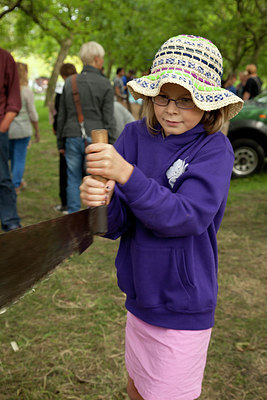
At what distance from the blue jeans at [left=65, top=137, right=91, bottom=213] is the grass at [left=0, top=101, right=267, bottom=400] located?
2.08 ft

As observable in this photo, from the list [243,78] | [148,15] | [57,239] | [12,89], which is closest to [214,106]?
[57,239]

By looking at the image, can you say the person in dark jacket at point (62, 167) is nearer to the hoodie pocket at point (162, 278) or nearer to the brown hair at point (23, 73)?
the brown hair at point (23, 73)

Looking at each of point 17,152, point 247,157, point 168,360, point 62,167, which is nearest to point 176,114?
point 168,360

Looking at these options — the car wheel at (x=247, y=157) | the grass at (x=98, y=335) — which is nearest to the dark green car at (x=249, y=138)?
the car wheel at (x=247, y=157)

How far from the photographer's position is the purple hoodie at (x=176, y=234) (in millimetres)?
1359

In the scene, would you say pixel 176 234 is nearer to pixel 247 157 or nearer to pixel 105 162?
pixel 105 162

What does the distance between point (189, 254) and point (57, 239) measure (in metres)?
0.56

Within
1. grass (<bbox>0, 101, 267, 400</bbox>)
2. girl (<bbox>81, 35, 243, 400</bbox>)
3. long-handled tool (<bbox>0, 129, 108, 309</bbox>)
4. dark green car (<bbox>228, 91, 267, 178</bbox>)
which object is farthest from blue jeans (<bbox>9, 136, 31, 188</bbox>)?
long-handled tool (<bbox>0, 129, 108, 309</bbox>)

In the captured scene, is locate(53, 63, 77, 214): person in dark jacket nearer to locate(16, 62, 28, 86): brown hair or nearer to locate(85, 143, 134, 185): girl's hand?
locate(16, 62, 28, 86): brown hair

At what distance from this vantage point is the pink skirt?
5.26 feet

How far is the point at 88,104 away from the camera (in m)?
4.69

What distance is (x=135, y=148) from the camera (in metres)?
1.63

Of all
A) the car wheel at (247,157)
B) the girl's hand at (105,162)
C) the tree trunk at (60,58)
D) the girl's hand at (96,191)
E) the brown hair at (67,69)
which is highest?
the tree trunk at (60,58)

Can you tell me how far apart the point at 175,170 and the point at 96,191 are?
365 millimetres
